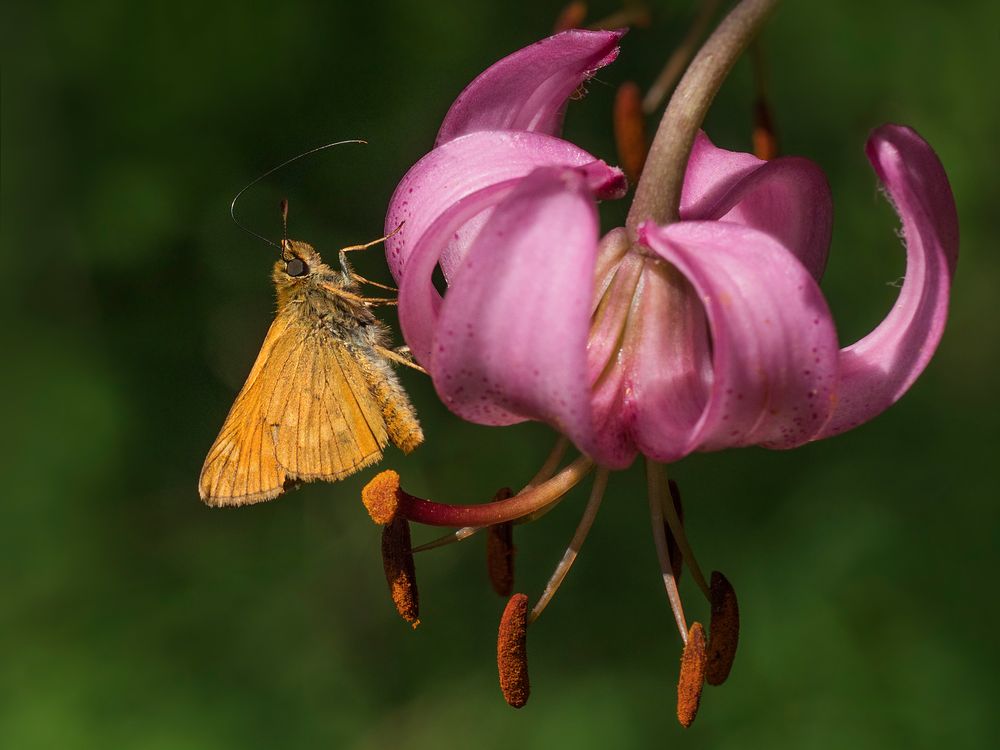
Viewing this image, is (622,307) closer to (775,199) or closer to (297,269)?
(775,199)

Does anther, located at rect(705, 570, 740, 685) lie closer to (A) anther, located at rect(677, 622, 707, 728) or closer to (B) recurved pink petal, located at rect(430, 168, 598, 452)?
(A) anther, located at rect(677, 622, 707, 728)

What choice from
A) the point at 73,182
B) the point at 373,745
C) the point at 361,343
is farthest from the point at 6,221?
the point at 361,343

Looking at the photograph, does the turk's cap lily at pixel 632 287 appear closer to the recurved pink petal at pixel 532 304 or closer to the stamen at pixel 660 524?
the recurved pink petal at pixel 532 304

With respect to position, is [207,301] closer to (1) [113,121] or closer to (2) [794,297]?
(1) [113,121]

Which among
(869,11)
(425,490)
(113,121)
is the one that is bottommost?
(425,490)

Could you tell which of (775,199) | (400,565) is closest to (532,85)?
(775,199)

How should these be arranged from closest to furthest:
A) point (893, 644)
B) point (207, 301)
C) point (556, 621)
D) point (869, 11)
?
point (893, 644) → point (869, 11) → point (556, 621) → point (207, 301)

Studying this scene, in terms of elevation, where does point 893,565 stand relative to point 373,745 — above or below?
above

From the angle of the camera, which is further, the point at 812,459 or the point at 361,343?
the point at 812,459
